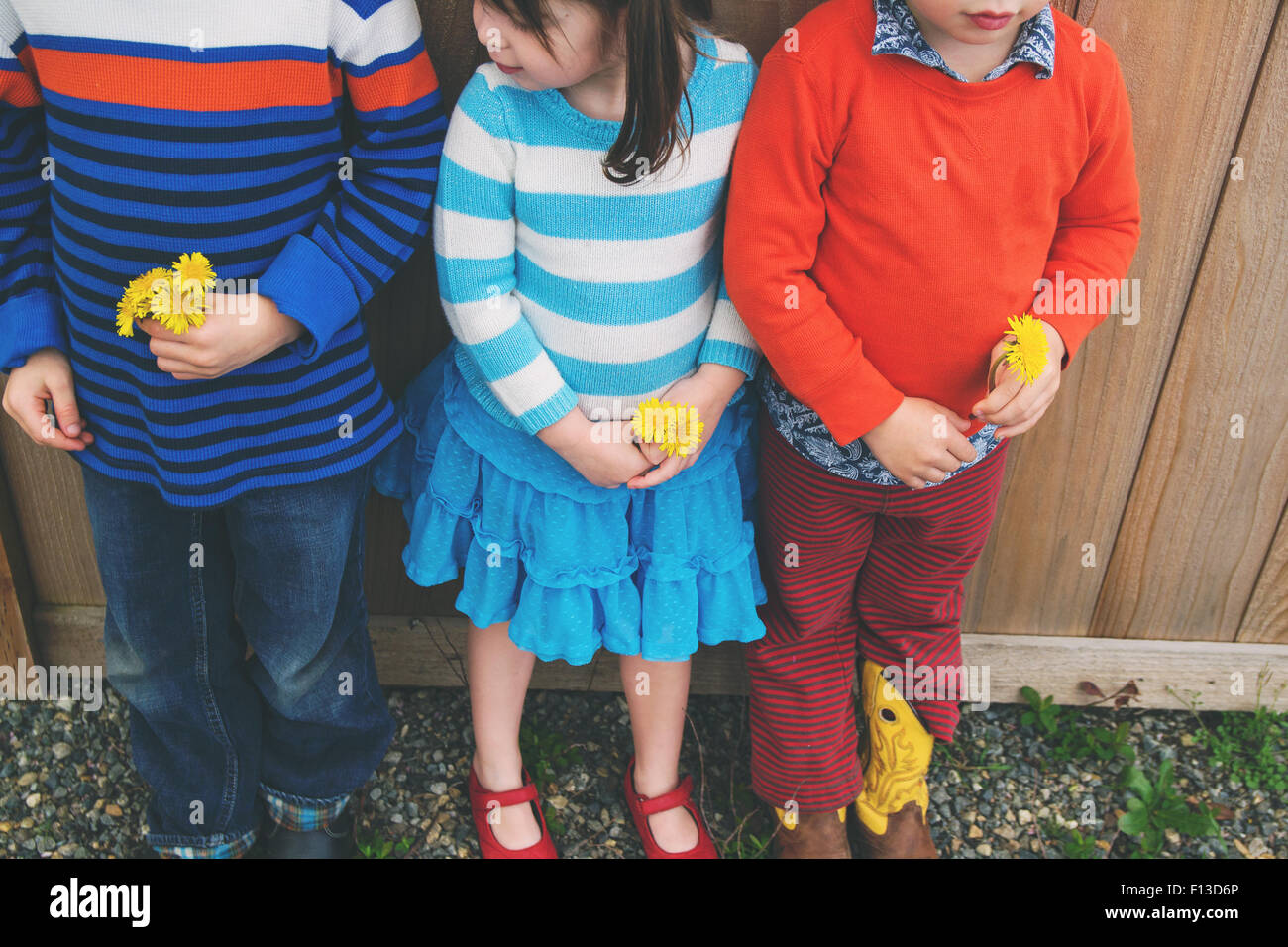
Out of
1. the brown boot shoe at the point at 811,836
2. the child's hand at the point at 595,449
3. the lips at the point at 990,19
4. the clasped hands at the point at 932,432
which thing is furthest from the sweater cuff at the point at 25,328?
the brown boot shoe at the point at 811,836

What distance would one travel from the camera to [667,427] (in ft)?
4.98

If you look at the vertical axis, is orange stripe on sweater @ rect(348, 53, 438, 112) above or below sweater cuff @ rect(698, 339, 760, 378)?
above

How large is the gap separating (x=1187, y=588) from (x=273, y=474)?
1.80 metres

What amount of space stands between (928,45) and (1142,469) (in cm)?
103

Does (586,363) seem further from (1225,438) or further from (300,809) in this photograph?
(1225,438)

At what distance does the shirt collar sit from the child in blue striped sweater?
202mm

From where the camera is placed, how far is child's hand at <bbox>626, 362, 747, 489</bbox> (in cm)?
155

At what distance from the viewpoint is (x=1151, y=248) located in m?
1.78

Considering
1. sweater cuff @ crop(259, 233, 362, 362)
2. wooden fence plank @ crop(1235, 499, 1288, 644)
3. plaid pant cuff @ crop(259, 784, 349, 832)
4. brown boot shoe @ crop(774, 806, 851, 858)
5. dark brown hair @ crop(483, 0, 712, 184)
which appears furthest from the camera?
wooden fence plank @ crop(1235, 499, 1288, 644)

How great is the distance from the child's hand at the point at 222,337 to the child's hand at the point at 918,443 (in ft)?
2.76

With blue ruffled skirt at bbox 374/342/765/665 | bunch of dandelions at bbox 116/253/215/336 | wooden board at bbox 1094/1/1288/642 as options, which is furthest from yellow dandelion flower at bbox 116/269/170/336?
wooden board at bbox 1094/1/1288/642

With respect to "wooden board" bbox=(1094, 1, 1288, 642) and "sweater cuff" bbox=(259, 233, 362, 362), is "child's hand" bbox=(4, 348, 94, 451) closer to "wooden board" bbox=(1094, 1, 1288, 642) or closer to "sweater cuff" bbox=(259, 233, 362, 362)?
"sweater cuff" bbox=(259, 233, 362, 362)

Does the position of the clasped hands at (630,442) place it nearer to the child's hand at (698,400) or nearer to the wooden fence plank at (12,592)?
the child's hand at (698,400)

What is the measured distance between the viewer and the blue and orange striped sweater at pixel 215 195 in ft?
4.22
